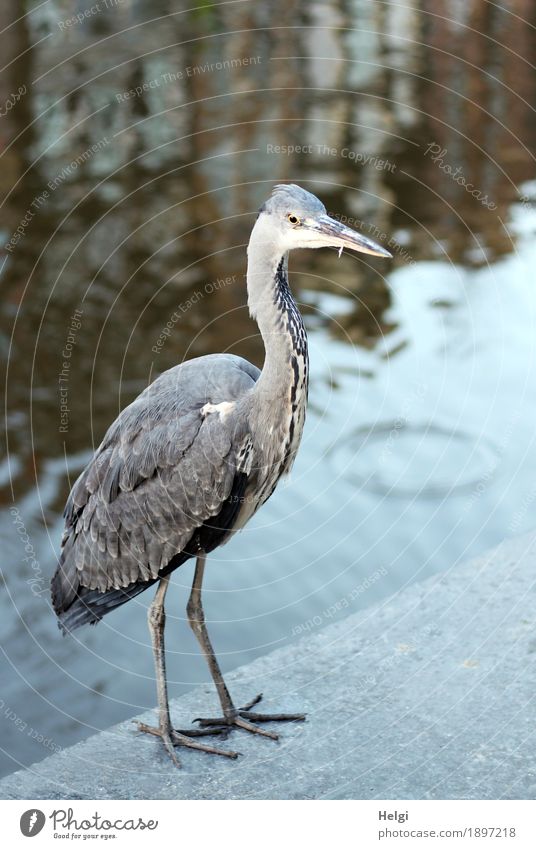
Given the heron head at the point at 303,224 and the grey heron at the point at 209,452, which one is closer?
the heron head at the point at 303,224

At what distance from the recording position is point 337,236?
10.6ft

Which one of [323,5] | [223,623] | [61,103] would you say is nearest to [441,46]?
[323,5]

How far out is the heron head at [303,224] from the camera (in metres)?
3.22

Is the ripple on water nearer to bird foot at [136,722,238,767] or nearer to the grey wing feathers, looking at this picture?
the grey wing feathers

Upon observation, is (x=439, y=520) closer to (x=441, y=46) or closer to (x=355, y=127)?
(x=355, y=127)

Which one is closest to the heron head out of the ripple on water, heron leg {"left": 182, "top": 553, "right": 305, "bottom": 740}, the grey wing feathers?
the grey wing feathers

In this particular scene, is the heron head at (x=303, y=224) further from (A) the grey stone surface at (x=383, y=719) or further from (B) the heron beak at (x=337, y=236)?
(A) the grey stone surface at (x=383, y=719)

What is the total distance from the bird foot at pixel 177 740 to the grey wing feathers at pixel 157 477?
48 centimetres

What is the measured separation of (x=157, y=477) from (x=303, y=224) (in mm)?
891

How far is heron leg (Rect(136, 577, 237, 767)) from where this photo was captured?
3445 mm

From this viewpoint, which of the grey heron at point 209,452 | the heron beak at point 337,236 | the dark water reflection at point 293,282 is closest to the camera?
the heron beak at point 337,236

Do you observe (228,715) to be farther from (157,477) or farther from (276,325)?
(276,325)

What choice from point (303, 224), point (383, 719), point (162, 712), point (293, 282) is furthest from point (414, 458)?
point (303, 224)

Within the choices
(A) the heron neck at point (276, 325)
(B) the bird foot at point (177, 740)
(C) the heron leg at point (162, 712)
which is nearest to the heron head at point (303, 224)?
(A) the heron neck at point (276, 325)
